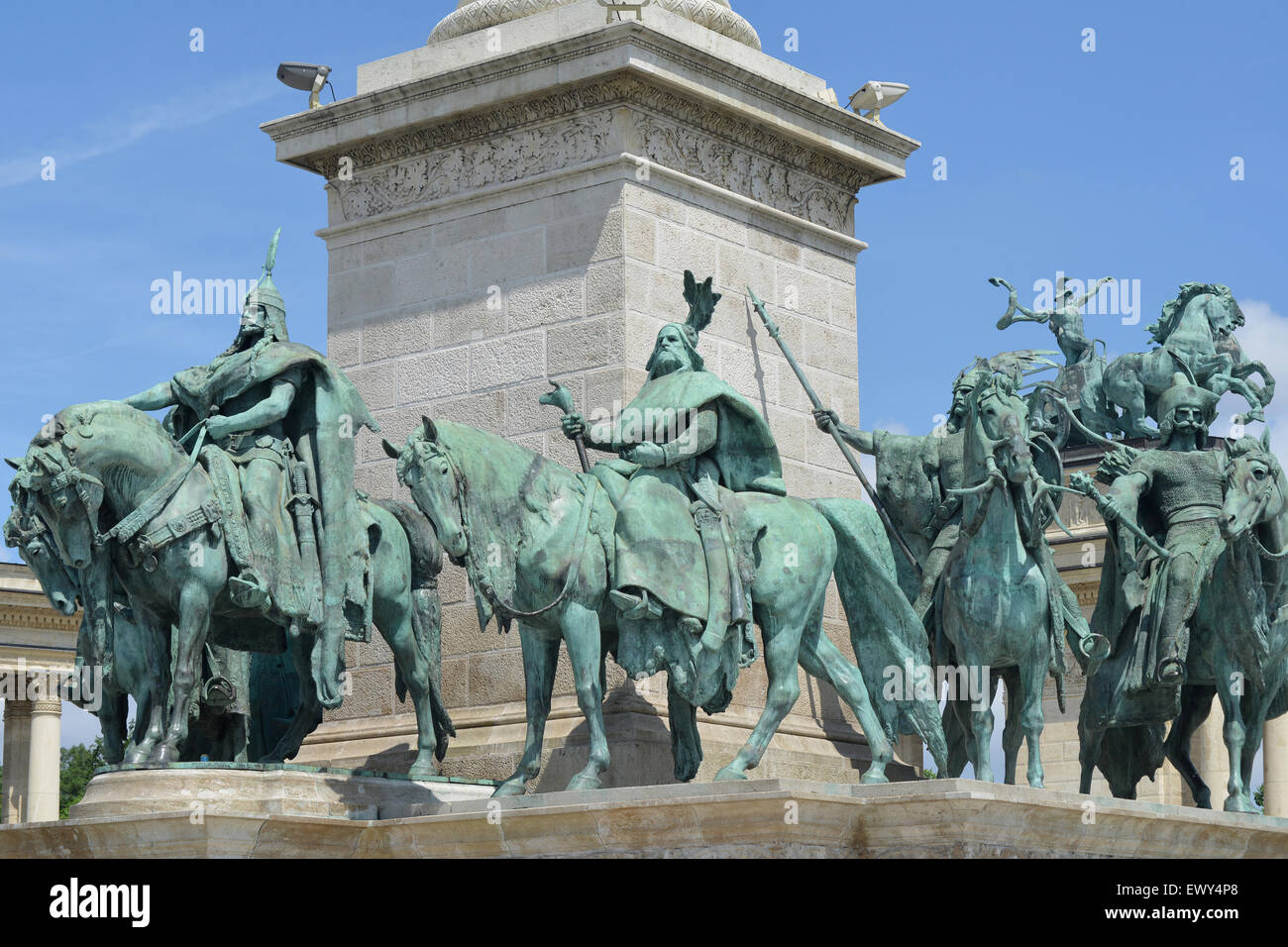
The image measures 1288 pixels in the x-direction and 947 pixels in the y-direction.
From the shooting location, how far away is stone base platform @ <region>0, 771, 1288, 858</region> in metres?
14.9

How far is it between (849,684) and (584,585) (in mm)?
2148

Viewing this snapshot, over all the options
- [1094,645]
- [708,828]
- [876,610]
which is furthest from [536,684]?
[1094,645]

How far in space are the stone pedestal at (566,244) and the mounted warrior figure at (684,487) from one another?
204cm

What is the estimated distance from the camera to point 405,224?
2095 centimetres

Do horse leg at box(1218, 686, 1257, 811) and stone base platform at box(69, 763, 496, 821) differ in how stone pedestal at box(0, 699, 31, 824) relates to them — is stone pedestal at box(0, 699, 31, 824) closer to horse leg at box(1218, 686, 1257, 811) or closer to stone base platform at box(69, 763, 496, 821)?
stone base platform at box(69, 763, 496, 821)

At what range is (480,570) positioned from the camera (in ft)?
53.1

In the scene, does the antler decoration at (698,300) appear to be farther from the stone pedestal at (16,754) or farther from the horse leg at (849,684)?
the stone pedestal at (16,754)

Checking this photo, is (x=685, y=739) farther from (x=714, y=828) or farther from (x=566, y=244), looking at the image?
(x=566, y=244)

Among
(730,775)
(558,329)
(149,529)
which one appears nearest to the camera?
(730,775)

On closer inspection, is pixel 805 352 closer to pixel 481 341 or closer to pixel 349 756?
pixel 481 341

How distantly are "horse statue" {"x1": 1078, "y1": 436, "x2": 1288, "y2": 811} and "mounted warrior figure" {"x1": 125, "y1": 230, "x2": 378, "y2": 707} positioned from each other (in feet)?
21.6

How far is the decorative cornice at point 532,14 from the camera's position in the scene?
20.9 metres

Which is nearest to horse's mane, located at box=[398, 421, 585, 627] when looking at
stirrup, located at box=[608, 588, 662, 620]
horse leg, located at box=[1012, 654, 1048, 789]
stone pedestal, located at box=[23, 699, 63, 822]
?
stirrup, located at box=[608, 588, 662, 620]

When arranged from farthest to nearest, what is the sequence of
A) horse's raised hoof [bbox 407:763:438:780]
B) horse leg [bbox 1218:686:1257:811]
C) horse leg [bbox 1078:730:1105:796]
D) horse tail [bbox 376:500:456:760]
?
horse leg [bbox 1078:730:1105:796] → horse leg [bbox 1218:686:1257:811] → horse tail [bbox 376:500:456:760] → horse's raised hoof [bbox 407:763:438:780]
